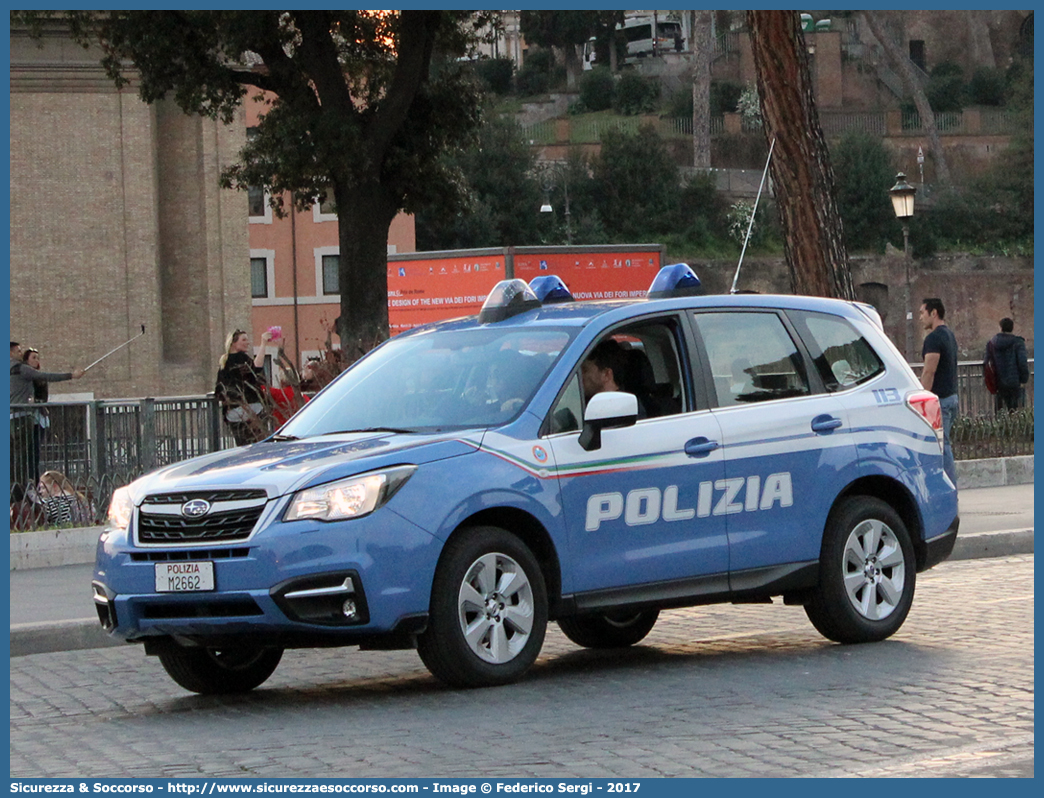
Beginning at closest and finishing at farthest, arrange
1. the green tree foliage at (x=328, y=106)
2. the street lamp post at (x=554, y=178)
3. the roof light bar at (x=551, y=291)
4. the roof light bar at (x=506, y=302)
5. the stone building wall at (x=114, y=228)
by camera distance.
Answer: the roof light bar at (x=506, y=302) → the roof light bar at (x=551, y=291) → the green tree foliage at (x=328, y=106) → the stone building wall at (x=114, y=228) → the street lamp post at (x=554, y=178)

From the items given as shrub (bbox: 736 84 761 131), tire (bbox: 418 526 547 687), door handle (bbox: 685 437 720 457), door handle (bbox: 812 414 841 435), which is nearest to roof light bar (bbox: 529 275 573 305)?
door handle (bbox: 685 437 720 457)

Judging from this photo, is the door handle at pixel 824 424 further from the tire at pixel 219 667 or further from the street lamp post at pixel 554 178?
the street lamp post at pixel 554 178

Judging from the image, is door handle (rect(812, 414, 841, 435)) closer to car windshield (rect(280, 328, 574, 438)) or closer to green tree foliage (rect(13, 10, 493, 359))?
car windshield (rect(280, 328, 574, 438))

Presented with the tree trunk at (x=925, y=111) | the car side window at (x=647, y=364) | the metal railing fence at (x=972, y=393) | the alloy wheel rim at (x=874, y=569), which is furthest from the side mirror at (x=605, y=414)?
the tree trunk at (x=925, y=111)

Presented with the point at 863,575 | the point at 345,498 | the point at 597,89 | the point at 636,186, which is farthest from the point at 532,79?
the point at 345,498

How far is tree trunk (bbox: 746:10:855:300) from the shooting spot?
20.3 metres

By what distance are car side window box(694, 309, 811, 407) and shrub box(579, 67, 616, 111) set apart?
318ft

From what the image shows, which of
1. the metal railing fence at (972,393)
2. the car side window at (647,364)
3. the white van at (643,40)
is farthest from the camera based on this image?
the white van at (643,40)

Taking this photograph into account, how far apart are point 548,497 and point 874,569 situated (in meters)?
2.26

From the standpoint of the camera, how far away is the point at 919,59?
115938 mm

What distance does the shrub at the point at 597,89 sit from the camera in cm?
10538

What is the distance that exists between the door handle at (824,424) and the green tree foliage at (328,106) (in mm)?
17500

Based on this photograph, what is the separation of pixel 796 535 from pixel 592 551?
1.33m

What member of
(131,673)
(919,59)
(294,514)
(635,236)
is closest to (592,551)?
(294,514)
